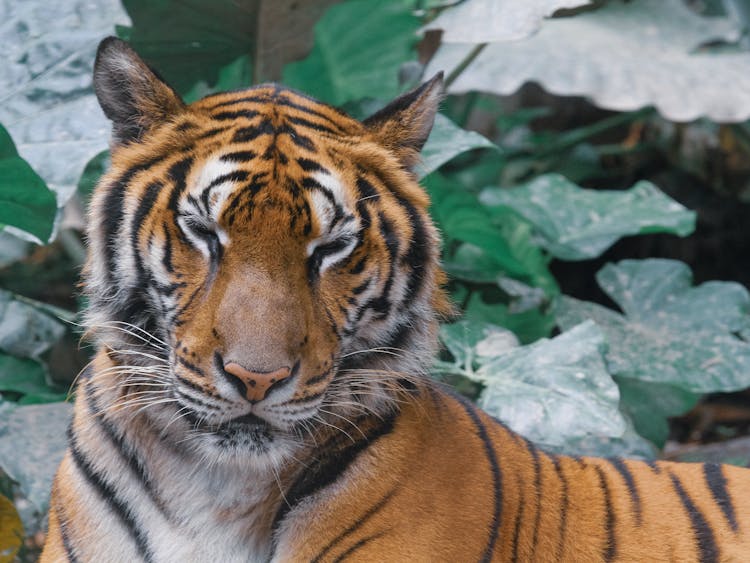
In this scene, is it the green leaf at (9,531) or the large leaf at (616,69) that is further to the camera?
the large leaf at (616,69)

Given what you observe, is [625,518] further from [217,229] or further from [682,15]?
[682,15]

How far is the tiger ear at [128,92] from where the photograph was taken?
177 centimetres

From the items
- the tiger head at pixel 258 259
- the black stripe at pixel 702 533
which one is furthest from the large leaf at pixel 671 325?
the tiger head at pixel 258 259

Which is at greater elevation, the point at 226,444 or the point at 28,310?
the point at 226,444

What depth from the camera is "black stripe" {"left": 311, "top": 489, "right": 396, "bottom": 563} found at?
1.71 m

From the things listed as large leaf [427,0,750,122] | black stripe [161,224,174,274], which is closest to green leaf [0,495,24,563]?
black stripe [161,224,174,274]

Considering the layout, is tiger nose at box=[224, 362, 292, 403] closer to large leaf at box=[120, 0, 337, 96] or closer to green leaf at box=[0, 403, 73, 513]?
green leaf at box=[0, 403, 73, 513]

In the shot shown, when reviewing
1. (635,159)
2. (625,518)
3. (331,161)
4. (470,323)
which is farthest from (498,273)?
(635,159)

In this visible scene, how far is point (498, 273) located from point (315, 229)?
180cm

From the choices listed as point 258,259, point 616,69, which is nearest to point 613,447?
point 616,69

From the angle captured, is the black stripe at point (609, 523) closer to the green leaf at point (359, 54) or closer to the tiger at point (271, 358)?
the tiger at point (271, 358)

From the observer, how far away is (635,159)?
5.48 meters

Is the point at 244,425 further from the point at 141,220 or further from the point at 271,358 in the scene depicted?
the point at 141,220

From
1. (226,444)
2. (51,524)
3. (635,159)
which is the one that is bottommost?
(635,159)
